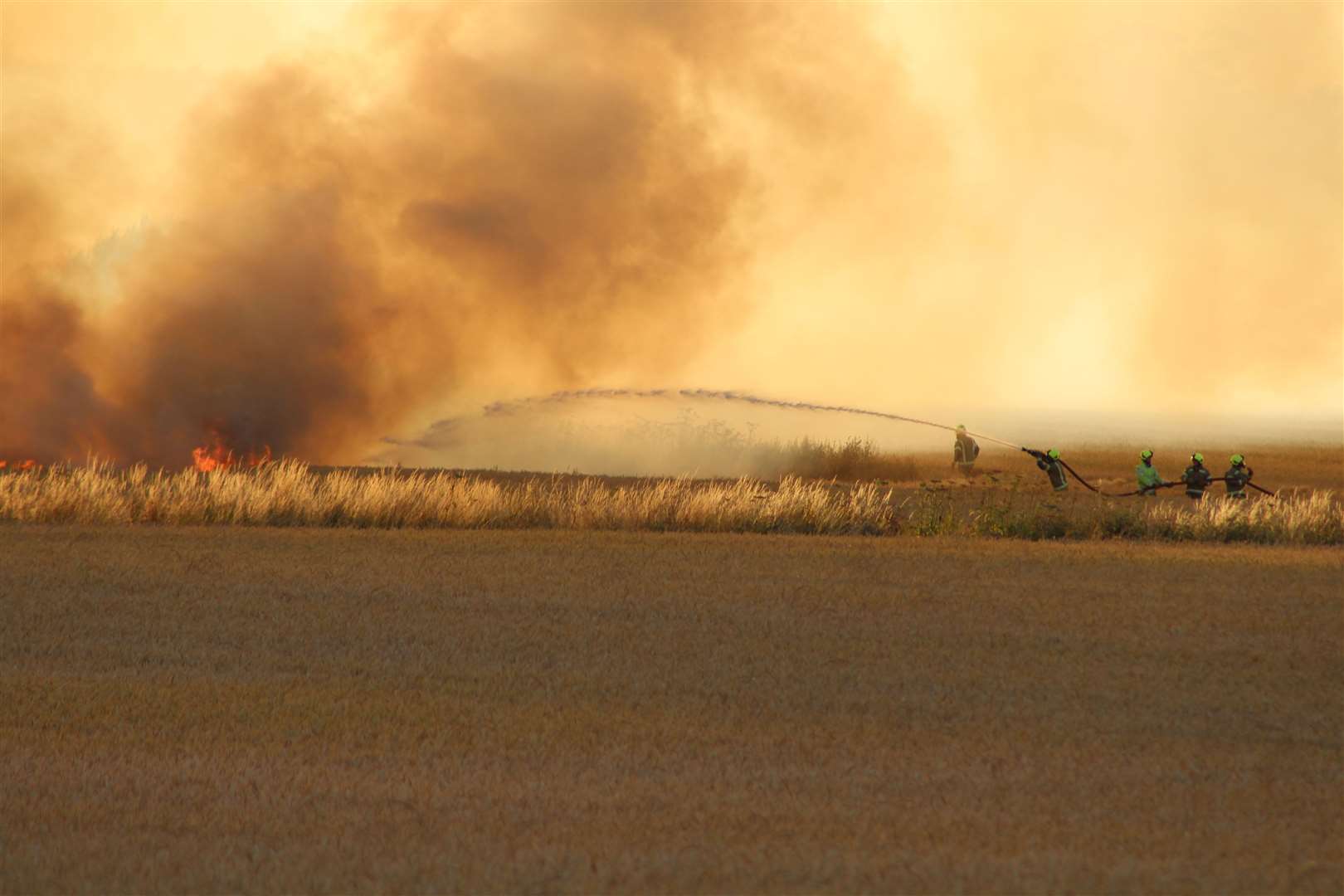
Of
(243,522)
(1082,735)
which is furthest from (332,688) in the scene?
(243,522)

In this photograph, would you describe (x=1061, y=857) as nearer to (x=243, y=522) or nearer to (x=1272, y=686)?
(x=1272, y=686)

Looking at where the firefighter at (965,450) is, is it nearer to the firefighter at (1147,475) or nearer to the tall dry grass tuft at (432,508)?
the firefighter at (1147,475)

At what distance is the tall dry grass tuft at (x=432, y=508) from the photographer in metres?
17.3

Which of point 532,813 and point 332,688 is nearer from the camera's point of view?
point 532,813

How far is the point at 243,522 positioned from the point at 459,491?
2.43 meters

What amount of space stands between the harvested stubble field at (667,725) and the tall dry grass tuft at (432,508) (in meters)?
3.29

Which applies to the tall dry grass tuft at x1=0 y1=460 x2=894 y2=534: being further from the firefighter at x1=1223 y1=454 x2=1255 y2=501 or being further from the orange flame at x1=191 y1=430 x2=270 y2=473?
the orange flame at x1=191 y1=430 x2=270 y2=473

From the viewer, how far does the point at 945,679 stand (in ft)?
29.5

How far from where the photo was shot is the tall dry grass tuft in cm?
1733

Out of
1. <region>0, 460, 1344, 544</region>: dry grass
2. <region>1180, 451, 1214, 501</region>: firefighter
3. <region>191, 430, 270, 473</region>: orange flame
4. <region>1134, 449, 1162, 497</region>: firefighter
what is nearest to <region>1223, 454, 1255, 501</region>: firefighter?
<region>0, 460, 1344, 544</region>: dry grass

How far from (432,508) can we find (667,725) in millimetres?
10332

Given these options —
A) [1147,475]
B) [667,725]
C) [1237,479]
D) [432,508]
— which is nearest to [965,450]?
[1147,475]

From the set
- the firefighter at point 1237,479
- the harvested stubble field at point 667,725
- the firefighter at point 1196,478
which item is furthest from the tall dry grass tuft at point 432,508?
the firefighter at point 1237,479

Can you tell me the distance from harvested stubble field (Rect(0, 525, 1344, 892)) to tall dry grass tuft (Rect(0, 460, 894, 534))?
3287 mm
